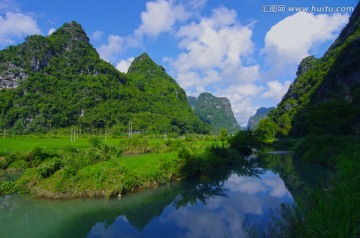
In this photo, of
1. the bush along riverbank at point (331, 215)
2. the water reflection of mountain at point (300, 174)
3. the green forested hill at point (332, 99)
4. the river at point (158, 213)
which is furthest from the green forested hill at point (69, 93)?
the bush along riverbank at point (331, 215)

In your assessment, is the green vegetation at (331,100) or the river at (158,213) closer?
the river at (158,213)

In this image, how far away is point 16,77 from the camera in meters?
89.9

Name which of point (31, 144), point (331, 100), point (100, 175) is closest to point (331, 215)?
point (100, 175)

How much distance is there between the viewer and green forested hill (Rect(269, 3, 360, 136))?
3409 cm

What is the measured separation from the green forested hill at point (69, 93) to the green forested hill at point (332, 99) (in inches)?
1541

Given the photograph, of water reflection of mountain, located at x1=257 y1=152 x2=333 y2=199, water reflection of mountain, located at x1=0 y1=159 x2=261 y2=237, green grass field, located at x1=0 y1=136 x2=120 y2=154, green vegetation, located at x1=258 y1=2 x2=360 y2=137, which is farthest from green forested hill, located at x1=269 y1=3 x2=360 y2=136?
green grass field, located at x1=0 y1=136 x2=120 y2=154

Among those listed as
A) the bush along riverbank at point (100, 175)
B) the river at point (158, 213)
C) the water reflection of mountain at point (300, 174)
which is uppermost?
the bush along riverbank at point (100, 175)

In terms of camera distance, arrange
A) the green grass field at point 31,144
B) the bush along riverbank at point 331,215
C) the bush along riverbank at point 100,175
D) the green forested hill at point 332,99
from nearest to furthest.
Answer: the bush along riverbank at point 331,215 < the bush along riverbank at point 100,175 < the green grass field at point 31,144 < the green forested hill at point 332,99

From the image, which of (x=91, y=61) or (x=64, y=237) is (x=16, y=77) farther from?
(x=64, y=237)

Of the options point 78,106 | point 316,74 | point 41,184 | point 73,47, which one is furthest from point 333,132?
point 73,47

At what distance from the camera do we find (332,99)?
153 ft

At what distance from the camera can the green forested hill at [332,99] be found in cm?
3409

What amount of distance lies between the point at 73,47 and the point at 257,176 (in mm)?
101903

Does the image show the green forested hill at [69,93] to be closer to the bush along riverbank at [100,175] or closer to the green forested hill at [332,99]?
the green forested hill at [332,99]
